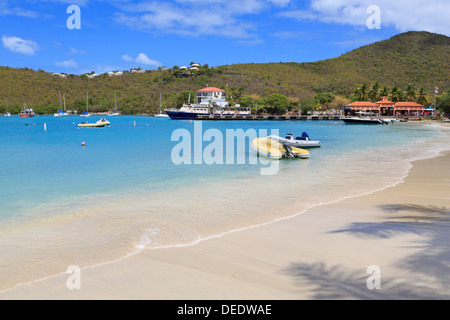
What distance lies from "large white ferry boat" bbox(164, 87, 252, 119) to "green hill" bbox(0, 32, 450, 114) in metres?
14.6

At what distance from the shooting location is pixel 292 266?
18.4 feet

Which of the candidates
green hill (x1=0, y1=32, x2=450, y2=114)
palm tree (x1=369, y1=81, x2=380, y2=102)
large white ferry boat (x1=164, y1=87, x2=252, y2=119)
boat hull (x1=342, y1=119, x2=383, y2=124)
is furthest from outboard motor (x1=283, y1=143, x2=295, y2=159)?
palm tree (x1=369, y1=81, x2=380, y2=102)

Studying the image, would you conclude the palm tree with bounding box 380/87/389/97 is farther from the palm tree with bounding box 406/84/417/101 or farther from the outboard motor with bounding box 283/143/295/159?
the outboard motor with bounding box 283/143/295/159

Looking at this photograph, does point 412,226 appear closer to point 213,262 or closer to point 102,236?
point 213,262

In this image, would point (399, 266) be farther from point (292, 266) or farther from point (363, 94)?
point (363, 94)

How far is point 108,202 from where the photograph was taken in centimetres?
1118

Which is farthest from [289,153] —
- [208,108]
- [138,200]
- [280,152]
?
[208,108]

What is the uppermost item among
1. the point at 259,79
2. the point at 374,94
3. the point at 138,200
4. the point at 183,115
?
the point at 259,79

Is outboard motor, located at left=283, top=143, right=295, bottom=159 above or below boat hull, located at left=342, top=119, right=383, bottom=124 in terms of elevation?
below

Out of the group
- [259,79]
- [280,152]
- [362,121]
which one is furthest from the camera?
[259,79]

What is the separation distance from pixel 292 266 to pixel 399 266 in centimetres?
164

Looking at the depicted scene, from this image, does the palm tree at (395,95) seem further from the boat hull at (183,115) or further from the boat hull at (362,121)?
the boat hull at (183,115)

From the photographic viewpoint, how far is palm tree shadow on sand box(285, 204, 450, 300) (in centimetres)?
451

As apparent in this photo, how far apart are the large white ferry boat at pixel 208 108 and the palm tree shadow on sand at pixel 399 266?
320 feet
